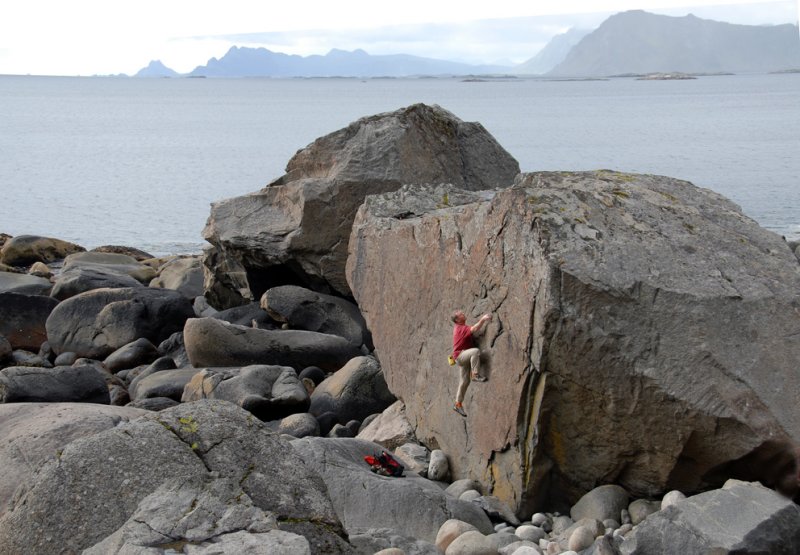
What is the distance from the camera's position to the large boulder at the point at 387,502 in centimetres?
815

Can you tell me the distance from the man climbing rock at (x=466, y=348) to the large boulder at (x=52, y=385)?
506cm

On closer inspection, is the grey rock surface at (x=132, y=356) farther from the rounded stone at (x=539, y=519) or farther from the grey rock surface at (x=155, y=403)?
the rounded stone at (x=539, y=519)

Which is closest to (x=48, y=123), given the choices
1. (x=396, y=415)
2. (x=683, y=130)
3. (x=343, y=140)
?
(x=683, y=130)

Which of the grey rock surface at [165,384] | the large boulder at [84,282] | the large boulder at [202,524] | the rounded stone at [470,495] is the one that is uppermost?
the large boulder at [202,524]

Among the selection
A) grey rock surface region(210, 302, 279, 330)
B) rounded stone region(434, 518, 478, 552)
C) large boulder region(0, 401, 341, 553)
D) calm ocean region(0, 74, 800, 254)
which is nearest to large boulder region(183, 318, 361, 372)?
grey rock surface region(210, 302, 279, 330)

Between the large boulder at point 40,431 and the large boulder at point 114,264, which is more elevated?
the large boulder at point 40,431

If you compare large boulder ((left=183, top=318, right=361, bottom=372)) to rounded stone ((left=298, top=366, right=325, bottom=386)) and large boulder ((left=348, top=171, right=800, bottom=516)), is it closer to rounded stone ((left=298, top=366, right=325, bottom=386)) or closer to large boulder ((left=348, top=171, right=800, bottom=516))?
rounded stone ((left=298, top=366, right=325, bottom=386))

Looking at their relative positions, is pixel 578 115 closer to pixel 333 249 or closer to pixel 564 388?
pixel 333 249

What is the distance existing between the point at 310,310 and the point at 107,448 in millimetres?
10233

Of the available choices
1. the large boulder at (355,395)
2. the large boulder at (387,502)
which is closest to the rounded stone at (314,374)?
the large boulder at (355,395)

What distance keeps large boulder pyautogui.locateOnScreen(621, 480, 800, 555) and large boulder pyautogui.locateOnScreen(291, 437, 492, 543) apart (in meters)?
1.73

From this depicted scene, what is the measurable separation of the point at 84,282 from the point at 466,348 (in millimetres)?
12047

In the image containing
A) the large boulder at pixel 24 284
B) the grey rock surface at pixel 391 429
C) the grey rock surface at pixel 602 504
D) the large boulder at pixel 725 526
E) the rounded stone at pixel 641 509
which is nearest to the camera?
the large boulder at pixel 725 526

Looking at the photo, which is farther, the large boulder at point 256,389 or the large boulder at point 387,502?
the large boulder at point 256,389
